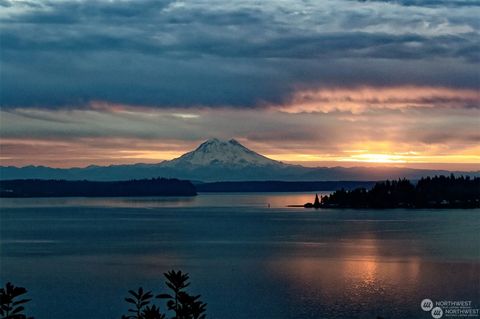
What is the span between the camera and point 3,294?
11133 millimetres

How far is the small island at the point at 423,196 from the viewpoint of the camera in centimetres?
13300

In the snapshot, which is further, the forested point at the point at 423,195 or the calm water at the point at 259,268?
the forested point at the point at 423,195

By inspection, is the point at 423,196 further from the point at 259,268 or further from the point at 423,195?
the point at 259,268

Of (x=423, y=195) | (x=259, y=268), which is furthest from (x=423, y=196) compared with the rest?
(x=259, y=268)

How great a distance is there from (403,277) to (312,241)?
26423mm

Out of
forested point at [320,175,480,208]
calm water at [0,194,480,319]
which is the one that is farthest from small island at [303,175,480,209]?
calm water at [0,194,480,319]

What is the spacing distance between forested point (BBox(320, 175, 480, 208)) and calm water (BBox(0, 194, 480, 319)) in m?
54.3

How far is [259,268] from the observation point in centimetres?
Result: 4322

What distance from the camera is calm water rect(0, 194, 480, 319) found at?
98.0 ft

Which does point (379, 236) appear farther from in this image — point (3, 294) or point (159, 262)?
point (3, 294)

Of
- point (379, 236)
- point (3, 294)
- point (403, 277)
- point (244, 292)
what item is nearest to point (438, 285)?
point (403, 277)

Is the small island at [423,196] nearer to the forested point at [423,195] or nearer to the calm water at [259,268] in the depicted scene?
the forested point at [423,195]

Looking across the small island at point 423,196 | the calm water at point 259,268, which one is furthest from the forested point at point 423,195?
the calm water at point 259,268

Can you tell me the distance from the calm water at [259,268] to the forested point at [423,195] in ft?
178
